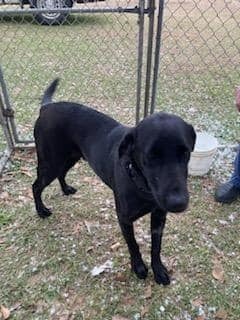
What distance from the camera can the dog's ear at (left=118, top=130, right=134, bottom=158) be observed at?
1.74 metres

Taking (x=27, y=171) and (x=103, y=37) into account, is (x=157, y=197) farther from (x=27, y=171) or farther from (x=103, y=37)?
(x=103, y=37)

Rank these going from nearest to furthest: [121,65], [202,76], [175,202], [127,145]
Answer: [175,202], [127,145], [202,76], [121,65]

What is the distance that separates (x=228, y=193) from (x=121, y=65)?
3.30 metres

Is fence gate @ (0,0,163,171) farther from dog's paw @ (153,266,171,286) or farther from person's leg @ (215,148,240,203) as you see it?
dog's paw @ (153,266,171,286)

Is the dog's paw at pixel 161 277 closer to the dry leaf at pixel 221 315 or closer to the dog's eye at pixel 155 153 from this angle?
the dry leaf at pixel 221 315

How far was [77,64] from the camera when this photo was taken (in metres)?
Answer: 5.64

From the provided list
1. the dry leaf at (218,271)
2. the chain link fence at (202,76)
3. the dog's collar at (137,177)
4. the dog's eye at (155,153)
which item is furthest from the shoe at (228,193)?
the dog's eye at (155,153)

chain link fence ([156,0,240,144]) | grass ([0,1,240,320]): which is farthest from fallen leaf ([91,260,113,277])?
chain link fence ([156,0,240,144])

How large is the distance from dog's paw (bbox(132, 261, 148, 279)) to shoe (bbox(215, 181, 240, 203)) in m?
0.98

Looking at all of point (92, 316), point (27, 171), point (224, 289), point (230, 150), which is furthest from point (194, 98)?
point (92, 316)

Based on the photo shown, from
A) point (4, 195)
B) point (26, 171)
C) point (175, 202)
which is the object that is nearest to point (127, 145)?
point (175, 202)

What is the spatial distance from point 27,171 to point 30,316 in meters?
1.48

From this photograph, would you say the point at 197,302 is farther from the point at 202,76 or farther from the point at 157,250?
the point at 202,76

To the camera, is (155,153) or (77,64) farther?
(77,64)
